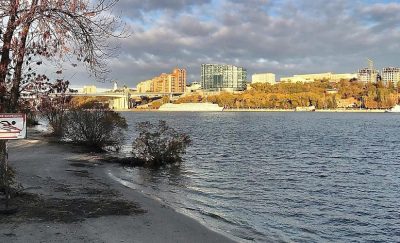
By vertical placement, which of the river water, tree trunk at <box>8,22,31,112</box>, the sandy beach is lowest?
the river water

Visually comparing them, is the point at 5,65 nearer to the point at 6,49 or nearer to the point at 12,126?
the point at 6,49

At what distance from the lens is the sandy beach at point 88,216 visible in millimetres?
9547

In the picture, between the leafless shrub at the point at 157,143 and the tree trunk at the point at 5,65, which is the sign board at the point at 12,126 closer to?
the tree trunk at the point at 5,65

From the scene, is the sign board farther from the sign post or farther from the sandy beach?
the sandy beach

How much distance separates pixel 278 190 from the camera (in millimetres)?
21062

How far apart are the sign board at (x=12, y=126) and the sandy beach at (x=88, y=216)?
205 cm

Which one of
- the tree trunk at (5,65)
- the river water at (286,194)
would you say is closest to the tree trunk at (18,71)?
the tree trunk at (5,65)

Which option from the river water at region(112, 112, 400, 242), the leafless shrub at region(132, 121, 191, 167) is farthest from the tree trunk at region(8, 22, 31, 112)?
the leafless shrub at region(132, 121, 191, 167)

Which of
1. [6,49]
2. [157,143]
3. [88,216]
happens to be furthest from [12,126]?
[157,143]

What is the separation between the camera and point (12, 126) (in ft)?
33.3

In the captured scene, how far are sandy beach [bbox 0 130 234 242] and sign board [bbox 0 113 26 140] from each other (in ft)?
6.72

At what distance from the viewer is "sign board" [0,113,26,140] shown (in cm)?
1004

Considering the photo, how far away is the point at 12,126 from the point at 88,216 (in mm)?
3007

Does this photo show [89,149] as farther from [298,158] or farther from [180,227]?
[180,227]
